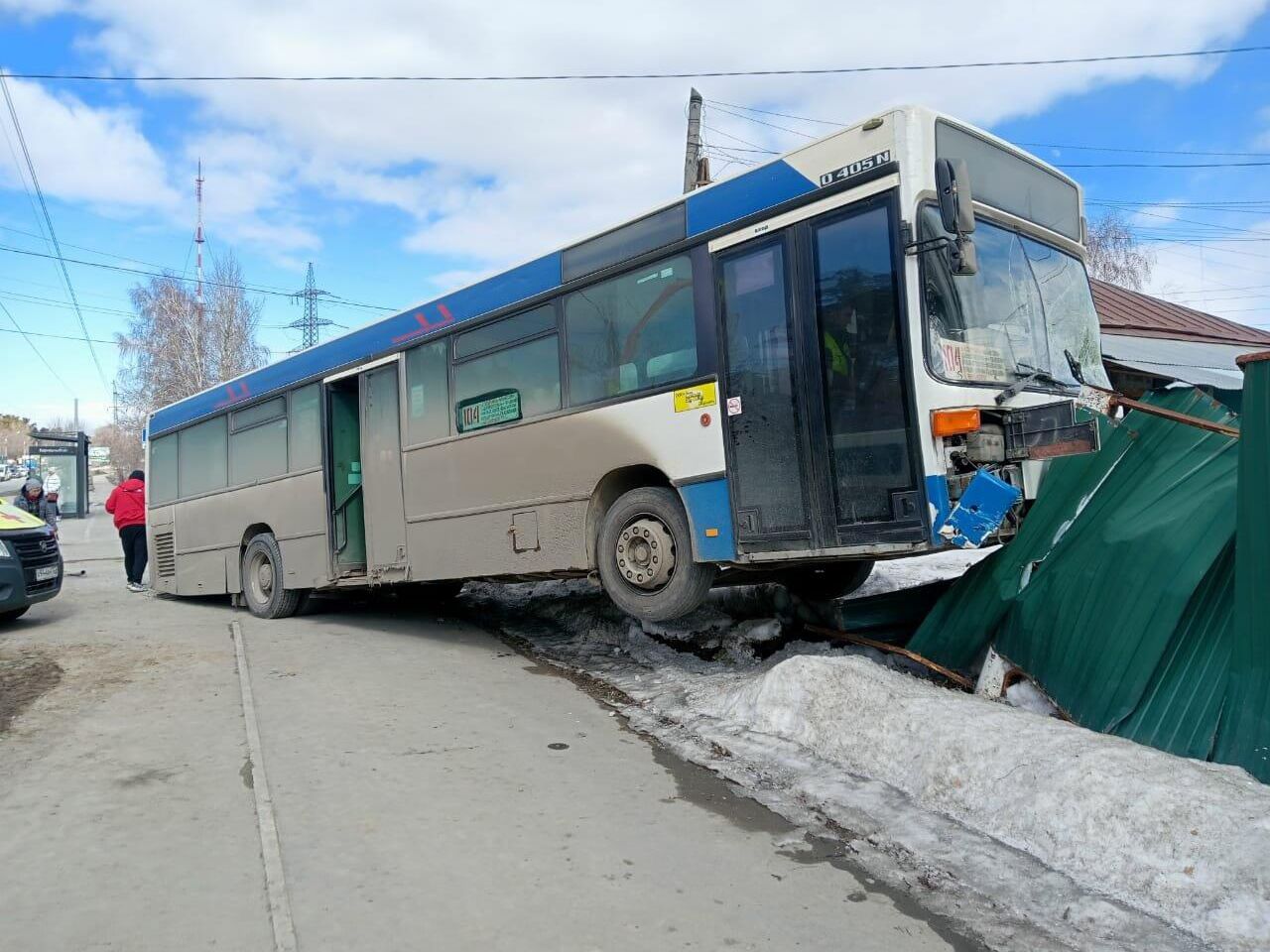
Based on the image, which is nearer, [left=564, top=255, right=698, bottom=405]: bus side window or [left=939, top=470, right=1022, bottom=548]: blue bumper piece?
[left=939, top=470, right=1022, bottom=548]: blue bumper piece

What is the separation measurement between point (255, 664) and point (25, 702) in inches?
66.4

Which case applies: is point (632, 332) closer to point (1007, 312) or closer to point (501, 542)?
point (501, 542)

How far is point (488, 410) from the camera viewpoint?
295 inches

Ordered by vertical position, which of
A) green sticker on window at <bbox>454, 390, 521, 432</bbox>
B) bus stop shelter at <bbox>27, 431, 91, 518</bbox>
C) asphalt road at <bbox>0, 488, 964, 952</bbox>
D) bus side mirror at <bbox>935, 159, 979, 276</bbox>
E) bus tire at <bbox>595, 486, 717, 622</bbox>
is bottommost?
asphalt road at <bbox>0, 488, 964, 952</bbox>

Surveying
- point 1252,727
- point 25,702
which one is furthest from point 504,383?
point 1252,727

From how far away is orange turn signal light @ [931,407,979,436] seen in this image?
4.79 metres

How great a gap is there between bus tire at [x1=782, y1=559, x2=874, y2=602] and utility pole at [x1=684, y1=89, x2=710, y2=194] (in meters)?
8.37

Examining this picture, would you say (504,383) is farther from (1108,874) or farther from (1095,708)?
(1108,874)

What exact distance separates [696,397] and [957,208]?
1944 mm

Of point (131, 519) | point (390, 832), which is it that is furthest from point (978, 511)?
point (131, 519)

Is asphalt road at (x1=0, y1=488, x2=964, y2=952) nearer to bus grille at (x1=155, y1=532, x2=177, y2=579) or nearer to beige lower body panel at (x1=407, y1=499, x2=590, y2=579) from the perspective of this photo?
beige lower body panel at (x1=407, y1=499, x2=590, y2=579)

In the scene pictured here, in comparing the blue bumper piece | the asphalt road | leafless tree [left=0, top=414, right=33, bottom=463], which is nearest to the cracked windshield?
the blue bumper piece

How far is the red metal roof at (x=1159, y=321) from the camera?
1592 cm

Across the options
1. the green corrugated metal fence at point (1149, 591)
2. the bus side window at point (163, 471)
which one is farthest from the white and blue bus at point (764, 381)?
the bus side window at point (163, 471)
